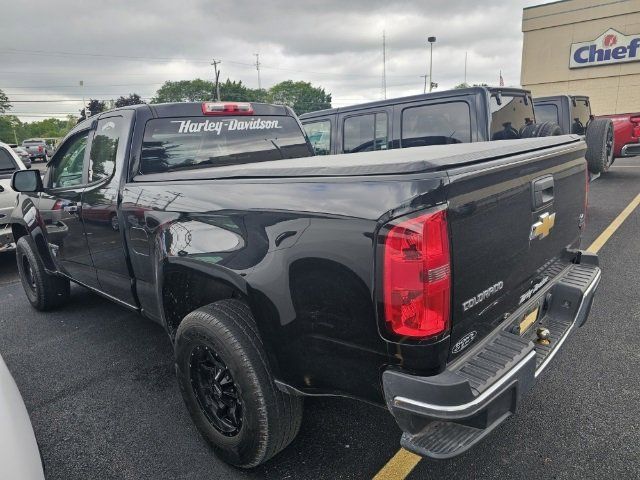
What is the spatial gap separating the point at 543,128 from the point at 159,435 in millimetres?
5808

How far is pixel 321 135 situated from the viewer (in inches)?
302

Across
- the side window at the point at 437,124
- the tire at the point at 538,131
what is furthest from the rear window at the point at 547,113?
the side window at the point at 437,124

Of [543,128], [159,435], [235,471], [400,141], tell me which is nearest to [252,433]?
[235,471]

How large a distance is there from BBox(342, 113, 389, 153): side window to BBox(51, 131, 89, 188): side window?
4100 mm

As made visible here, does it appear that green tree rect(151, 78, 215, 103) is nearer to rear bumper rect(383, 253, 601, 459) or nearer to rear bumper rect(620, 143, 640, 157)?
rear bumper rect(620, 143, 640, 157)

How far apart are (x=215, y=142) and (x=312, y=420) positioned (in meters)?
2.06

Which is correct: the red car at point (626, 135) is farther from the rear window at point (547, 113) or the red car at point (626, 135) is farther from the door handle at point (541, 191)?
the door handle at point (541, 191)

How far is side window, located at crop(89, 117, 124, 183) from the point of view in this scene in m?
3.09

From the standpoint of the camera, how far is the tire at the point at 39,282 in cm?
436

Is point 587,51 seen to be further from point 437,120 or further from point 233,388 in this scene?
point 233,388

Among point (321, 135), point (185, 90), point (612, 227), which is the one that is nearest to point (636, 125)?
point (612, 227)

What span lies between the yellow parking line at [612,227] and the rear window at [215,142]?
405 cm

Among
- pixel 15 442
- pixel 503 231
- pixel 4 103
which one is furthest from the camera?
pixel 4 103

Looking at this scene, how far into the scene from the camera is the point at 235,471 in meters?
2.30
